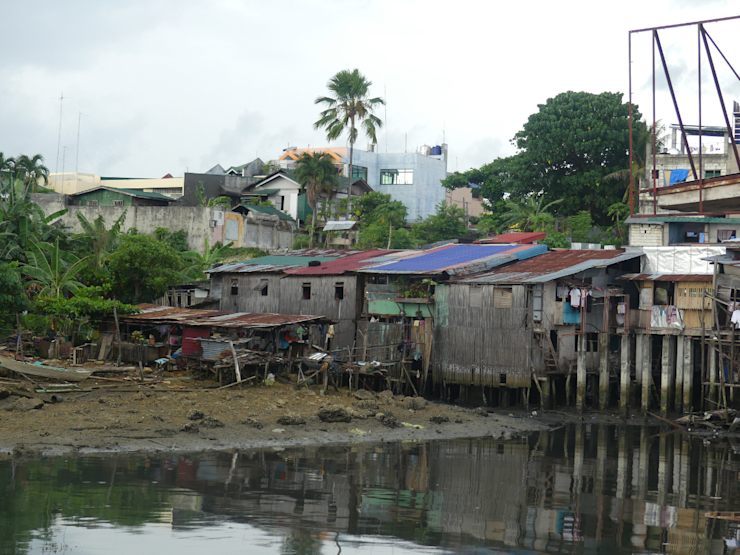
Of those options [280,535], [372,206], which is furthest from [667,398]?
[372,206]

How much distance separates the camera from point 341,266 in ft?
116

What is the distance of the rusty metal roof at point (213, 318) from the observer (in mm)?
28609

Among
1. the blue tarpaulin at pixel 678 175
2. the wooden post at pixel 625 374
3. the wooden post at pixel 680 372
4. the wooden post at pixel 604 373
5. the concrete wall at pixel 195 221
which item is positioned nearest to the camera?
the wooden post at pixel 680 372

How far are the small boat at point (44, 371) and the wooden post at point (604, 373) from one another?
59.8ft

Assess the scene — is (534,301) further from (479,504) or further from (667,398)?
(479,504)

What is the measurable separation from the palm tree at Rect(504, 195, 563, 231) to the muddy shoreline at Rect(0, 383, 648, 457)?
20.4 meters

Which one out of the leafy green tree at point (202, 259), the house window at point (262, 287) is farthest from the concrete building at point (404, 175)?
the house window at point (262, 287)

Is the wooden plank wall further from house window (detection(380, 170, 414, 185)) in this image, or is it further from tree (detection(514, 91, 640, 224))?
house window (detection(380, 170, 414, 185))

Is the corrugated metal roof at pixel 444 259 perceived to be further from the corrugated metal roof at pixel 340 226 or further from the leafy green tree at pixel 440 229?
the corrugated metal roof at pixel 340 226

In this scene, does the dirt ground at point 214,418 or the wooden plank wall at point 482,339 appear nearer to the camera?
the dirt ground at point 214,418

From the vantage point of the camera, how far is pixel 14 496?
45.4 ft

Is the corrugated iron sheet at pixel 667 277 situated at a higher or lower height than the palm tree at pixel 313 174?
lower

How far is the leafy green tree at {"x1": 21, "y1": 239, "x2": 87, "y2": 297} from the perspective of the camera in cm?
3341

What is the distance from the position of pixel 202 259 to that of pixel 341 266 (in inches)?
521
